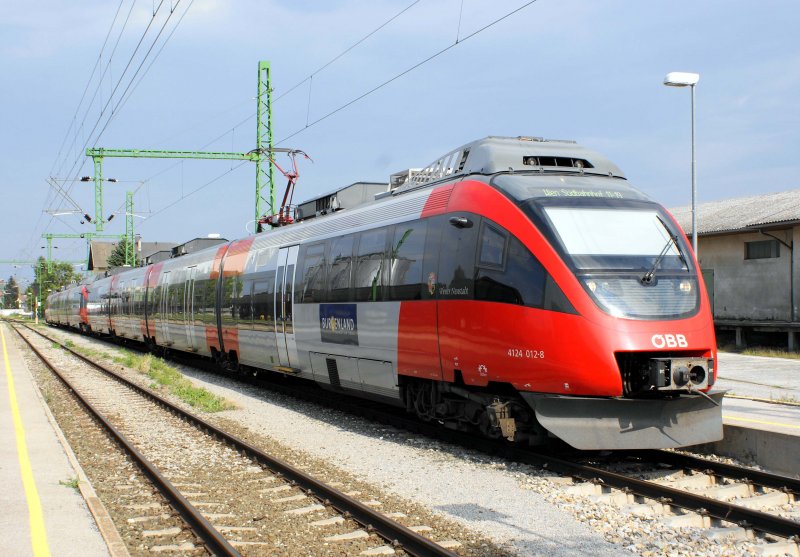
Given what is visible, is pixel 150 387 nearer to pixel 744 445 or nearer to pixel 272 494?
pixel 272 494

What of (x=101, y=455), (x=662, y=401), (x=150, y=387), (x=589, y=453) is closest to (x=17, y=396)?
(x=150, y=387)

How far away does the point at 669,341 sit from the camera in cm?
814

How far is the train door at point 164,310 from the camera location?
24.8 meters

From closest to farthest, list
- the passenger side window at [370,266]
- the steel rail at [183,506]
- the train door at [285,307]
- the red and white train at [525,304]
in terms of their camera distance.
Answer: the steel rail at [183,506] → the red and white train at [525,304] → the passenger side window at [370,266] → the train door at [285,307]

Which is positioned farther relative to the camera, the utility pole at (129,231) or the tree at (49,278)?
the tree at (49,278)

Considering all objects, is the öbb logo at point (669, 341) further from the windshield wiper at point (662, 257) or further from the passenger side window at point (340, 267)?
the passenger side window at point (340, 267)

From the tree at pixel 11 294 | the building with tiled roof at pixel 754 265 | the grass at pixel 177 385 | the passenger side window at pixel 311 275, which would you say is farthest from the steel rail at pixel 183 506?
the tree at pixel 11 294

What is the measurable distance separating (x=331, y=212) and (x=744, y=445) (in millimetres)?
8007

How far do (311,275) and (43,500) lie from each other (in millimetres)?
6788

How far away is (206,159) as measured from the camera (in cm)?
2748

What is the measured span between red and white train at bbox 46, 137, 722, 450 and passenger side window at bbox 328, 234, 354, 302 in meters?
0.03

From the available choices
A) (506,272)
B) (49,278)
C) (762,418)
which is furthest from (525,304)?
(49,278)

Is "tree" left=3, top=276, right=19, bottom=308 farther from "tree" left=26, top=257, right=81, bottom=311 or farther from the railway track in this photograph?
the railway track

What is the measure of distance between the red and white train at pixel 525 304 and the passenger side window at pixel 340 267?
0.11 ft
